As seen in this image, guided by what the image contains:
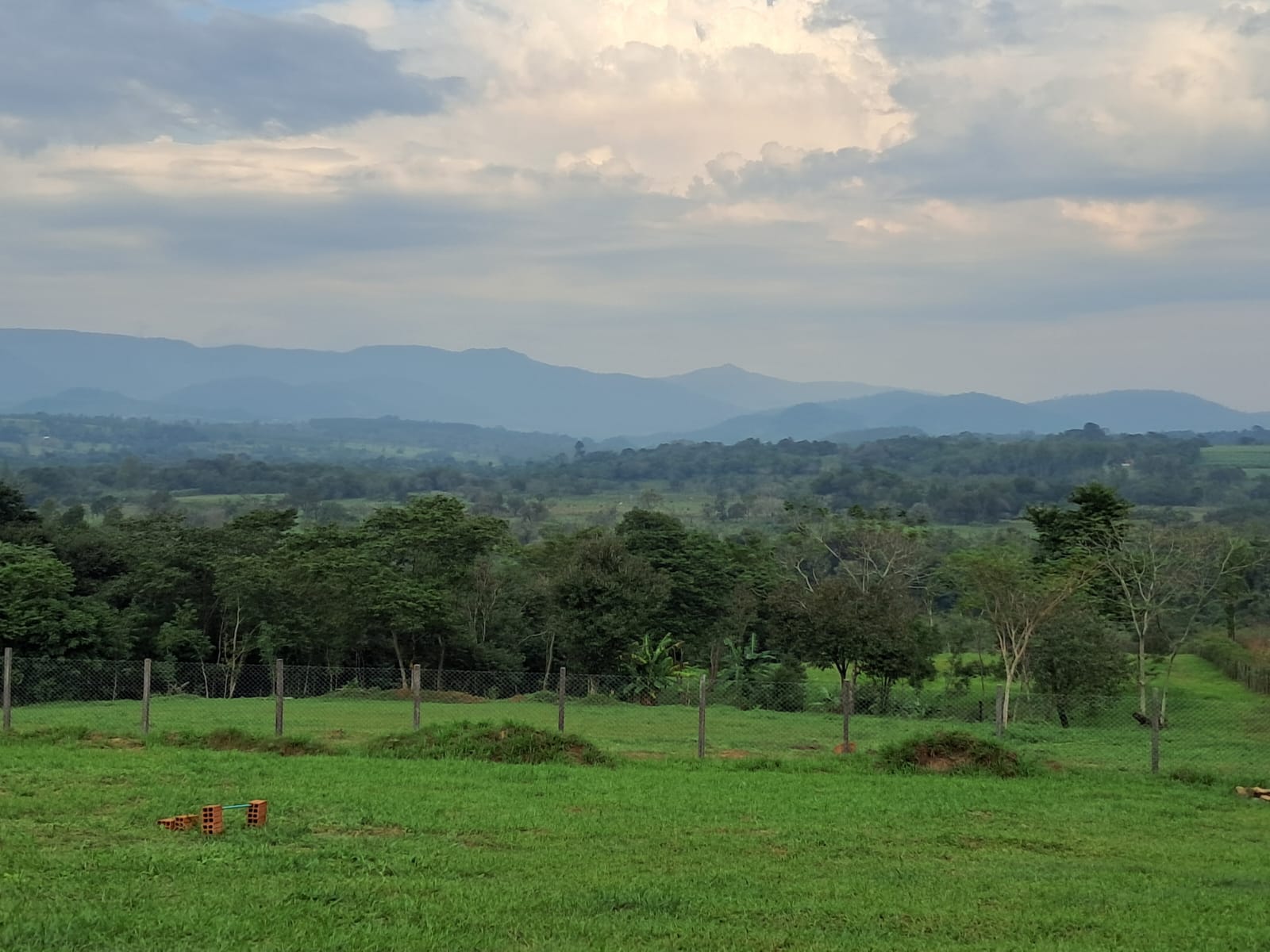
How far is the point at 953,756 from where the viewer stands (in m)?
19.4

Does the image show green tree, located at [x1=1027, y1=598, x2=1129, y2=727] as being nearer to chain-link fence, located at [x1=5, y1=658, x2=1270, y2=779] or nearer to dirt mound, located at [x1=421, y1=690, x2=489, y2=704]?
chain-link fence, located at [x1=5, y1=658, x2=1270, y2=779]

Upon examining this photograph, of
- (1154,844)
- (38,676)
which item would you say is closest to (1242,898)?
(1154,844)

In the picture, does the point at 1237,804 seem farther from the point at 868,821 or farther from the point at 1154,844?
the point at 868,821

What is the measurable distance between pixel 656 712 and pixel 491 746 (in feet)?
51.1

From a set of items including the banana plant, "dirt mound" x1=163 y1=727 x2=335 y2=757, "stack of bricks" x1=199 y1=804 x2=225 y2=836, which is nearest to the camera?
"stack of bricks" x1=199 y1=804 x2=225 y2=836


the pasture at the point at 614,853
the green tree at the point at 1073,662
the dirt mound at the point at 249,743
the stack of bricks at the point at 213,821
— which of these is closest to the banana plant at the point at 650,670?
the green tree at the point at 1073,662

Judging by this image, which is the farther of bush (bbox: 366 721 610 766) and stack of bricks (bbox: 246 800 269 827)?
bush (bbox: 366 721 610 766)

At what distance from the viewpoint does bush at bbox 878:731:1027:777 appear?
19.2 metres

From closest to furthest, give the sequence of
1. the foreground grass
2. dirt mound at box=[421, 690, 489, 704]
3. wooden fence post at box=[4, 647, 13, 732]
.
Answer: the foreground grass
wooden fence post at box=[4, 647, 13, 732]
dirt mound at box=[421, 690, 489, 704]

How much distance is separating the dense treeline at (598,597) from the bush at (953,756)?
52.6ft

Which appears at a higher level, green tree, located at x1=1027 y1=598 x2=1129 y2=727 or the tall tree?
the tall tree

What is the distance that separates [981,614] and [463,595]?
20626 mm

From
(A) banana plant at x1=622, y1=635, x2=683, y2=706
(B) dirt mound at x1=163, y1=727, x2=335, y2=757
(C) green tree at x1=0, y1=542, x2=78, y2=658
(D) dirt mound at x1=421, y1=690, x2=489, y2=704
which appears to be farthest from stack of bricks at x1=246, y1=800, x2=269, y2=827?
(C) green tree at x1=0, y1=542, x2=78, y2=658

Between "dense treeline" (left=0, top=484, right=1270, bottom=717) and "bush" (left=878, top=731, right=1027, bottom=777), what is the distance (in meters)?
16.0
